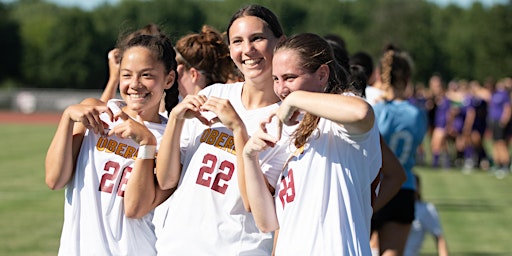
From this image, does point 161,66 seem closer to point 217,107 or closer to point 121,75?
point 121,75

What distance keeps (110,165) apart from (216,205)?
22.2 inches

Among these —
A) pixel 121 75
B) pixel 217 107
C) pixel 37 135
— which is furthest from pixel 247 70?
pixel 37 135

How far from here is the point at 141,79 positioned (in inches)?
157

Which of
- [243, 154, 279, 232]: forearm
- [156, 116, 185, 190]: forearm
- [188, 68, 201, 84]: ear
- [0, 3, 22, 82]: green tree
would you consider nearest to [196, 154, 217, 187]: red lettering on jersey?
[156, 116, 185, 190]: forearm

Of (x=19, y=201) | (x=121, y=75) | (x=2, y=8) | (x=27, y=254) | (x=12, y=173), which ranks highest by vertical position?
(x=121, y=75)

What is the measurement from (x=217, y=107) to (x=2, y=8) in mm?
73608

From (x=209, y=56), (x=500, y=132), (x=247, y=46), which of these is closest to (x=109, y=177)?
(x=247, y=46)

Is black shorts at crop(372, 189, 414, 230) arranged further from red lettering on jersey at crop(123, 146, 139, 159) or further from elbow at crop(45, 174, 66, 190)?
elbow at crop(45, 174, 66, 190)

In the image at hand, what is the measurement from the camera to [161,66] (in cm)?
403

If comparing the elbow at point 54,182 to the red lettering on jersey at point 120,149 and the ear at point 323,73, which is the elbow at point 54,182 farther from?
the ear at point 323,73

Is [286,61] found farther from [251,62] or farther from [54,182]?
[54,182]

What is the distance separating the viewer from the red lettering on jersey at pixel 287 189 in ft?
11.5

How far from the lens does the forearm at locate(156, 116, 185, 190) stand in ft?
12.1

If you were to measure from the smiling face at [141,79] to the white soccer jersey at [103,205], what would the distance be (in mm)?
129
